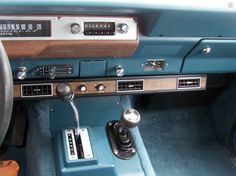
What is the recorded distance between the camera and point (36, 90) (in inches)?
66.8

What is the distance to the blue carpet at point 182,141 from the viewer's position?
2.03 m

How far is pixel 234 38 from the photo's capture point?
166 centimetres

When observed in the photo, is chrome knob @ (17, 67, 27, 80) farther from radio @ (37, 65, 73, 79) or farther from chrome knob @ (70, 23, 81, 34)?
chrome knob @ (70, 23, 81, 34)

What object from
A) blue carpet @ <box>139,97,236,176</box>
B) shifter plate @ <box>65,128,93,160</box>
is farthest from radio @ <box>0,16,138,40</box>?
blue carpet @ <box>139,97,236,176</box>

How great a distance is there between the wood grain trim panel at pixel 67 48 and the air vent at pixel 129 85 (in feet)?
0.75

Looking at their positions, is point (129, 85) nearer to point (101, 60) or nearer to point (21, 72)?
point (101, 60)

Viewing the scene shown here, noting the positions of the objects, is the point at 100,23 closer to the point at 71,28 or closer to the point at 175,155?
the point at 71,28

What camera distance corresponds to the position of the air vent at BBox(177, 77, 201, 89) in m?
1.87

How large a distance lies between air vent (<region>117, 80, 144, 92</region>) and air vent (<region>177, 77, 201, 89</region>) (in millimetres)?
202

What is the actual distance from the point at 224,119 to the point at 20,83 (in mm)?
1186

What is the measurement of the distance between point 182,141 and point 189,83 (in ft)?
1.50

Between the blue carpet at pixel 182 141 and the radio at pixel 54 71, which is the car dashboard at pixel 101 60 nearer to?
the radio at pixel 54 71

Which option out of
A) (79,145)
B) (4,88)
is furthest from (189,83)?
(4,88)

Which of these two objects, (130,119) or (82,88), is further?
(82,88)
